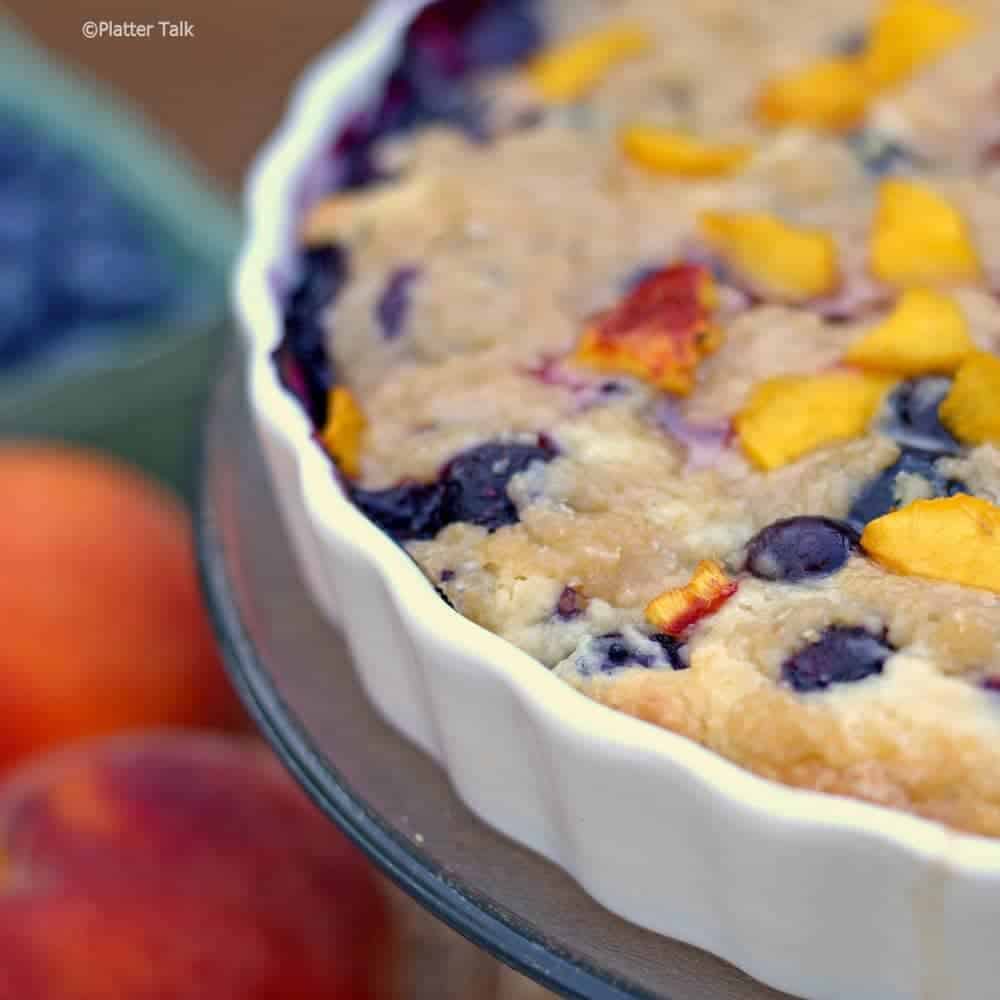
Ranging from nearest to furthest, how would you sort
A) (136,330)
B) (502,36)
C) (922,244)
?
(922,244) < (502,36) < (136,330)

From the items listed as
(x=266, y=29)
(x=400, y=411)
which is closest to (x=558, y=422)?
(x=400, y=411)

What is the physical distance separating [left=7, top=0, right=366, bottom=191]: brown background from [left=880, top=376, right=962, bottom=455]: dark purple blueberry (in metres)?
2.71

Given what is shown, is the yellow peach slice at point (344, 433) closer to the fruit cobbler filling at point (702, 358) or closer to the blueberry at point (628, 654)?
the fruit cobbler filling at point (702, 358)

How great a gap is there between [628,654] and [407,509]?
0.24m

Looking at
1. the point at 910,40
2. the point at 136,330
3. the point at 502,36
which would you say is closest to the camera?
the point at 910,40

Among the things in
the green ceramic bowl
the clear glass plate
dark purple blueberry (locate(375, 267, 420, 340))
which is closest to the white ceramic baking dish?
the clear glass plate

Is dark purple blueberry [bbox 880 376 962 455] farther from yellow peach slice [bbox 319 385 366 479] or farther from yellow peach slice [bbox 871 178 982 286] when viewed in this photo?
yellow peach slice [bbox 319 385 366 479]

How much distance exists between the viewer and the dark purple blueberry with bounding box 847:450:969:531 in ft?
3.33

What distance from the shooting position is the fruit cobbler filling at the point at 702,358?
915mm

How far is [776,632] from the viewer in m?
0.93

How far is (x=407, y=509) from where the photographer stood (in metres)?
1.11

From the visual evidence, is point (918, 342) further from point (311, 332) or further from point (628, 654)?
point (311, 332)

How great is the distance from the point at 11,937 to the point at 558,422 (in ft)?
2.56

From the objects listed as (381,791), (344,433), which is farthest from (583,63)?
(381,791)
